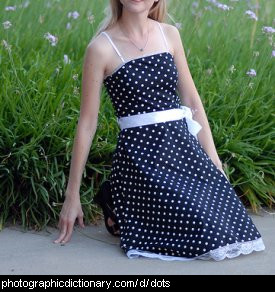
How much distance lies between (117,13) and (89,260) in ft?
3.68

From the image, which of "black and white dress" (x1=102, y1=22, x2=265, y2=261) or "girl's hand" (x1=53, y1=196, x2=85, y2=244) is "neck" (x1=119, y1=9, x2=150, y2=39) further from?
"girl's hand" (x1=53, y1=196, x2=85, y2=244)

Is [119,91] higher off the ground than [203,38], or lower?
higher

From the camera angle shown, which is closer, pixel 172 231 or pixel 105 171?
pixel 172 231

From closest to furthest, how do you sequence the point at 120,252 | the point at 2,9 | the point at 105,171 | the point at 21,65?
the point at 120,252, the point at 105,171, the point at 21,65, the point at 2,9

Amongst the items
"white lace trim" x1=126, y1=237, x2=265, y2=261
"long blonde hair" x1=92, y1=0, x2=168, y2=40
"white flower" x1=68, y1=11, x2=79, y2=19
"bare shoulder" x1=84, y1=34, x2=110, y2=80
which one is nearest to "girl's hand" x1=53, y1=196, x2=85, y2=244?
"white lace trim" x1=126, y1=237, x2=265, y2=261

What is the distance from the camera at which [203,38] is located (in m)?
5.59

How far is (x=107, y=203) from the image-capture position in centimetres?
393

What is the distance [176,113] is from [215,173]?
Answer: 0.32 meters

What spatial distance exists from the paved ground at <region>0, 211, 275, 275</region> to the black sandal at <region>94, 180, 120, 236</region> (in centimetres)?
6

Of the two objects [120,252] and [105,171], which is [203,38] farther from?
[120,252]

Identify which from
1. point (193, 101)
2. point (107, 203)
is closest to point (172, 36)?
point (193, 101)

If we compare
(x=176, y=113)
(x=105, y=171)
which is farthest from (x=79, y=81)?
(x=176, y=113)

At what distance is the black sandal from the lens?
3.92 m

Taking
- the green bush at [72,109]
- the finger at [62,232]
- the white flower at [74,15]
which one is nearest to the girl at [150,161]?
the finger at [62,232]
